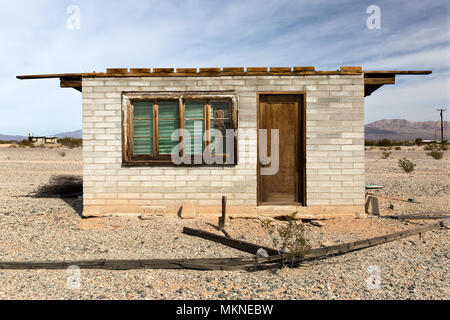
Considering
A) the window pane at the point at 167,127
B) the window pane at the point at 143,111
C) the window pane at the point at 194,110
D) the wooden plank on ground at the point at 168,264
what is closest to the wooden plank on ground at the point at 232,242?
the wooden plank on ground at the point at 168,264

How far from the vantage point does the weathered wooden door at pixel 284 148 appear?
7.20 meters

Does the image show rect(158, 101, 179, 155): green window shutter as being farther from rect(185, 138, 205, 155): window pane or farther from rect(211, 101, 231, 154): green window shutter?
rect(211, 101, 231, 154): green window shutter

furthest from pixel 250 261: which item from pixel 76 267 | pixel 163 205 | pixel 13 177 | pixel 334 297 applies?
pixel 13 177

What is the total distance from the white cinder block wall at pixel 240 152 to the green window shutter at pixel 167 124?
37 centimetres

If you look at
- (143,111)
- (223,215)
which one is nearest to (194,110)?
(143,111)

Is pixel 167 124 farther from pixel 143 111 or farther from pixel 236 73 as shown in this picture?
pixel 236 73

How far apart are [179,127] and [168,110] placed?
1.51ft

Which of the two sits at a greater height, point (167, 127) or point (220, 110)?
point (220, 110)

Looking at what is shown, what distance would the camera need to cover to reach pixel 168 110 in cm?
724

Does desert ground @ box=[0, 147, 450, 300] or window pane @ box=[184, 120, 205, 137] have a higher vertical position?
window pane @ box=[184, 120, 205, 137]

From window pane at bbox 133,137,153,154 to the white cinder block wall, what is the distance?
340mm

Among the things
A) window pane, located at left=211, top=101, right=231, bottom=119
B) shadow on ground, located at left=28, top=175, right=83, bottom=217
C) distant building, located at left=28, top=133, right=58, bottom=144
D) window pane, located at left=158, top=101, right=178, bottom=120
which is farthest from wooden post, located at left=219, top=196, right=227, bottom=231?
distant building, located at left=28, top=133, right=58, bottom=144

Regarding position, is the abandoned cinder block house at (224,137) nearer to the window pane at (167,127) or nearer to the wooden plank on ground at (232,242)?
the window pane at (167,127)

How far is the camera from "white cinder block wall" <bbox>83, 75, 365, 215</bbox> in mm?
7109
